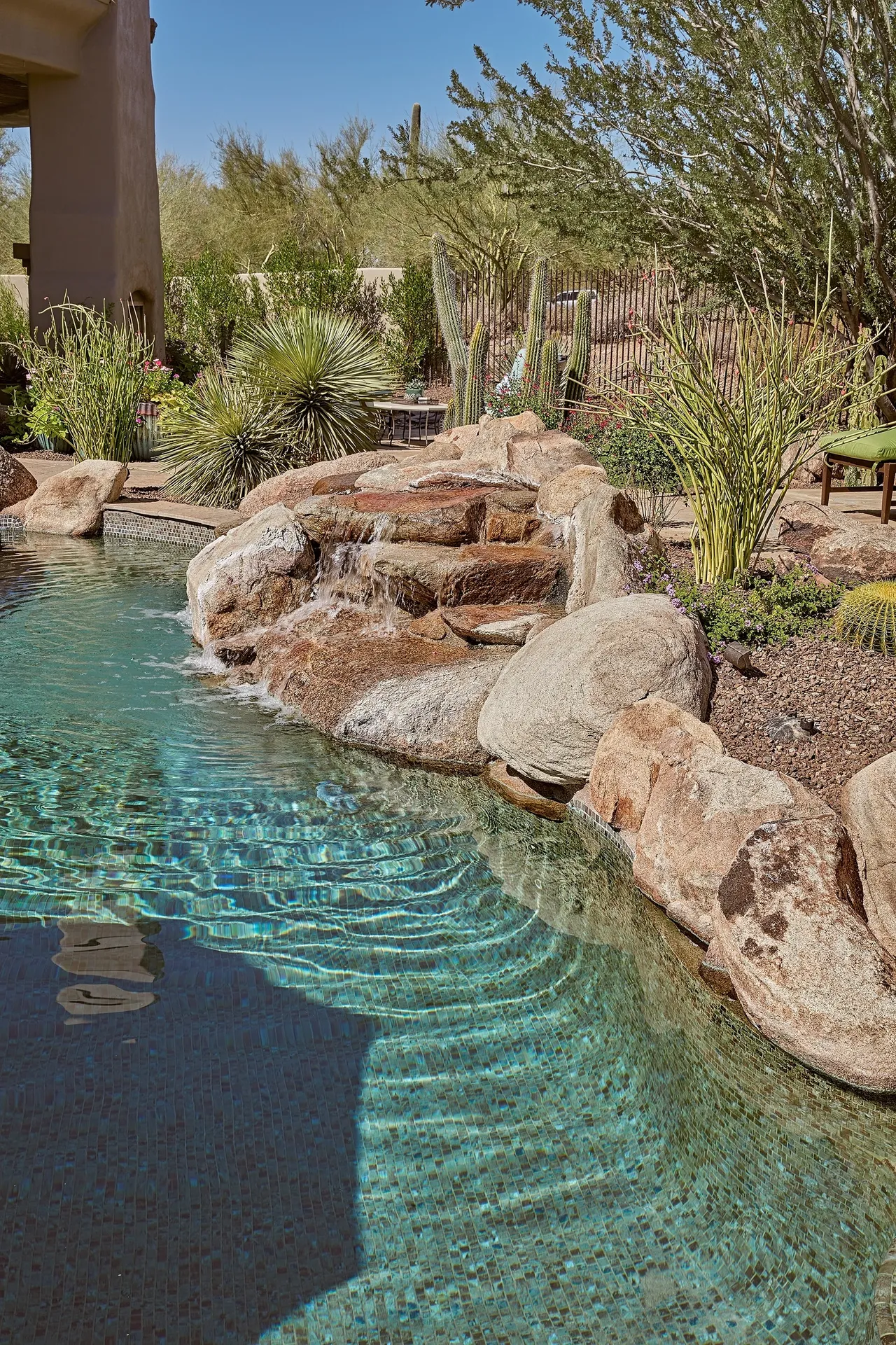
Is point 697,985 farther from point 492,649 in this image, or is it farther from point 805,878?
point 492,649

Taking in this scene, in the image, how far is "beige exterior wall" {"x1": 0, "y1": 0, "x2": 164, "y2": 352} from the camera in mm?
15141

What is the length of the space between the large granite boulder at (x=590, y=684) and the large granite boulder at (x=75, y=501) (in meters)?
7.01

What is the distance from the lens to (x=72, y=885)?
Result: 4.02 meters

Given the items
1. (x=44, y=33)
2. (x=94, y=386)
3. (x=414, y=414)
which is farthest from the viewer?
(x=414, y=414)

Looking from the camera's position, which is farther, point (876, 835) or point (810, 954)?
point (876, 835)

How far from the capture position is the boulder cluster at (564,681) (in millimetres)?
3316

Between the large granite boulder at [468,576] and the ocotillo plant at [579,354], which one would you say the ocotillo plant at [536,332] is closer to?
the ocotillo plant at [579,354]

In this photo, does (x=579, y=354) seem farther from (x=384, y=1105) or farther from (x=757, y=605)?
(x=384, y=1105)

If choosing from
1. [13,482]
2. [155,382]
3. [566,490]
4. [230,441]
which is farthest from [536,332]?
[566,490]

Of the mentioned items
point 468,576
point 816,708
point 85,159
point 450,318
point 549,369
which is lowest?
point 816,708

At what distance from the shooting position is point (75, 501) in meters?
11.0

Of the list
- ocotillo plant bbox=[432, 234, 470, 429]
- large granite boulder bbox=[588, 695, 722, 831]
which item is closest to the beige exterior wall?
ocotillo plant bbox=[432, 234, 470, 429]

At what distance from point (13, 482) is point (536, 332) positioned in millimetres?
5845

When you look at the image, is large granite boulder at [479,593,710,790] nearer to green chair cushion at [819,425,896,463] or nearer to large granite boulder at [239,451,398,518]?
large granite boulder at [239,451,398,518]
